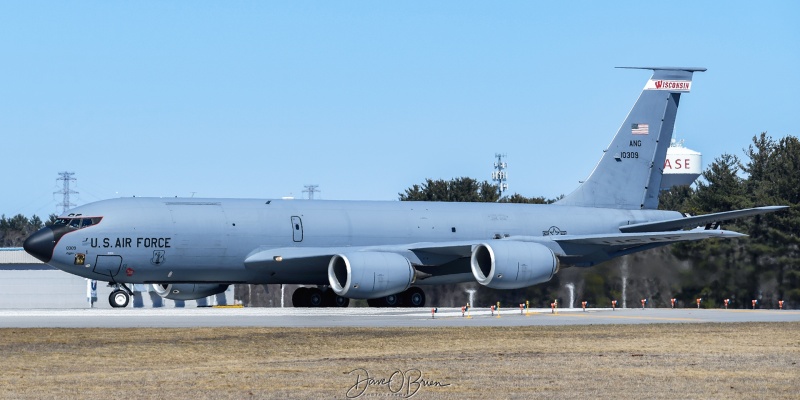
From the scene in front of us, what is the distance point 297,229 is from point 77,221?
6483 mm

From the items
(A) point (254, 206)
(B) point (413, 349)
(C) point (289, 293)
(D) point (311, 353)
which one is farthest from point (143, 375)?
(C) point (289, 293)

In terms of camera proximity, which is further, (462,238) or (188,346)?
(462,238)

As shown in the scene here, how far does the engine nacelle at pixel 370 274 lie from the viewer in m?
34.9

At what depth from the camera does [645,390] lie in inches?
602

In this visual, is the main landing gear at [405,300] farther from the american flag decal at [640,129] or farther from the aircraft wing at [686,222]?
the american flag decal at [640,129]

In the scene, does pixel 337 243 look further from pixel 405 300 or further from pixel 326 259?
pixel 405 300

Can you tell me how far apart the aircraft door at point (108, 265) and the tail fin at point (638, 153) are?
1698 centimetres

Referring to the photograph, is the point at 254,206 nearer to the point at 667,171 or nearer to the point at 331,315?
the point at 331,315

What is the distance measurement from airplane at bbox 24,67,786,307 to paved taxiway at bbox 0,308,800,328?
1.46 metres

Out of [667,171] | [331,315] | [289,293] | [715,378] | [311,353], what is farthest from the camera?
[667,171]

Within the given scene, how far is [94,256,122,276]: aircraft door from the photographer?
3553 cm

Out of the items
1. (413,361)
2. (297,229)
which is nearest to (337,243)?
(297,229)

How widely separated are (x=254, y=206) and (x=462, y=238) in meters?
6.97
